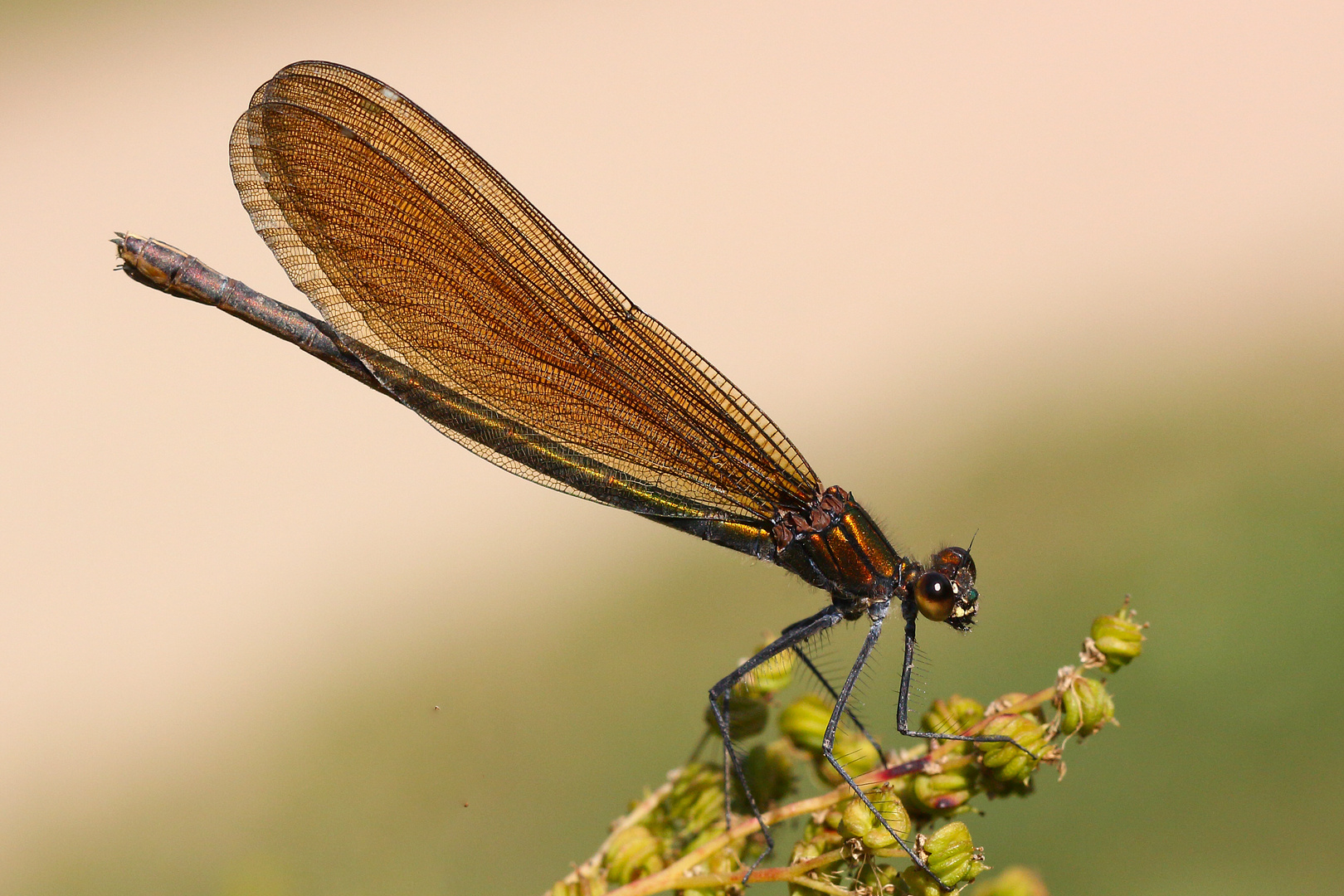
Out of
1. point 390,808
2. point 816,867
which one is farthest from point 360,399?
point 816,867

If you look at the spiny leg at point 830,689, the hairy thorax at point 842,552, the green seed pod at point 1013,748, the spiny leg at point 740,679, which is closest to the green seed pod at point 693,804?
the spiny leg at point 740,679

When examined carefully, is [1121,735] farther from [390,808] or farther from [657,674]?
[390,808]

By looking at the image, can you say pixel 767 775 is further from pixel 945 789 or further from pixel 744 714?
pixel 945 789

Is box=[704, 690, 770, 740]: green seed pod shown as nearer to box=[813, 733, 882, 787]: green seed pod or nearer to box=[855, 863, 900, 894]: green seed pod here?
box=[813, 733, 882, 787]: green seed pod

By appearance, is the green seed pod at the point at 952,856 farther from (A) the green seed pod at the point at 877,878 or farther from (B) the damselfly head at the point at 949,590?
(B) the damselfly head at the point at 949,590

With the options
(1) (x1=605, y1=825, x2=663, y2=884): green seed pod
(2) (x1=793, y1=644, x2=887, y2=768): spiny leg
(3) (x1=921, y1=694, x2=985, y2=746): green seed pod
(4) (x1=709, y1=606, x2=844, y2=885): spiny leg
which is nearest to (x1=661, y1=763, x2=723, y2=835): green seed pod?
(4) (x1=709, y1=606, x2=844, y2=885): spiny leg
